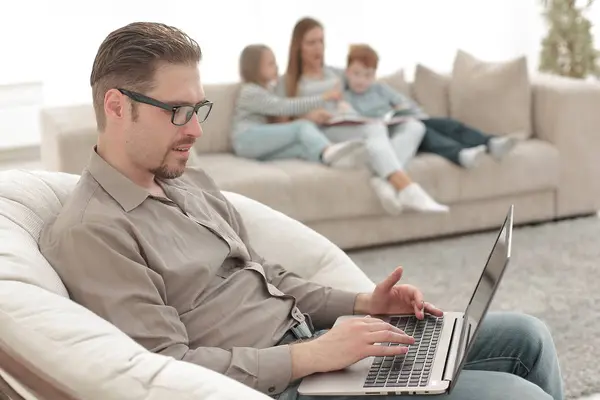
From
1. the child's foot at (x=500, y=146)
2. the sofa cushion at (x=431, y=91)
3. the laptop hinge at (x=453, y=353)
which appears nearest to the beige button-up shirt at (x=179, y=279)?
the laptop hinge at (x=453, y=353)

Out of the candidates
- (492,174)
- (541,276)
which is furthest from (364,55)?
(541,276)

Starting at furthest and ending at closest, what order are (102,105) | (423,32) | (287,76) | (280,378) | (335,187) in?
(423,32) → (287,76) → (335,187) → (102,105) → (280,378)

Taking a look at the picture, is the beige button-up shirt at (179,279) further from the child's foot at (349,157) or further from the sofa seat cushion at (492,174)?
the sofa seat cushion at (492,174)

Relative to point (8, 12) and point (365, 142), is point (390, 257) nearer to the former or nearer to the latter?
point (365, 142)

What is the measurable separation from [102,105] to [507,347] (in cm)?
93

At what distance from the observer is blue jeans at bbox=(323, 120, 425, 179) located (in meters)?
4.21

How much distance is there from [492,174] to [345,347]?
2988mm

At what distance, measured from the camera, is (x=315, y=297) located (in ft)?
6.70

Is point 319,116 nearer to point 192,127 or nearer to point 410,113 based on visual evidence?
point 410,113

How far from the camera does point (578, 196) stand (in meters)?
4.73

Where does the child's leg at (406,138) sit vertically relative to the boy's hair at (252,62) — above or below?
below

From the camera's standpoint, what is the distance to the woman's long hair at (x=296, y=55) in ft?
15.0

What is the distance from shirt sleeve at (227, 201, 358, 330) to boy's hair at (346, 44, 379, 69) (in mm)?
2691

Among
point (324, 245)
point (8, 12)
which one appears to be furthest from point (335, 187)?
point (8, 12)
